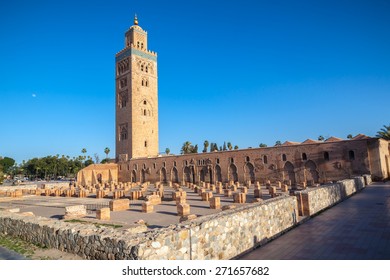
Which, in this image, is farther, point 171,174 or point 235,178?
point 171,174

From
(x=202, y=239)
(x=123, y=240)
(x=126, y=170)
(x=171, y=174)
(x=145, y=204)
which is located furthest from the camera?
(x=126, y=170)

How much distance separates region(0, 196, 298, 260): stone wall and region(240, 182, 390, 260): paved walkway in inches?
14.6

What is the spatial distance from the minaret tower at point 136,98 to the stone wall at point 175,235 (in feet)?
113

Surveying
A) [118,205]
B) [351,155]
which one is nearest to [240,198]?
[118,205]

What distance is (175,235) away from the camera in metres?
3.71

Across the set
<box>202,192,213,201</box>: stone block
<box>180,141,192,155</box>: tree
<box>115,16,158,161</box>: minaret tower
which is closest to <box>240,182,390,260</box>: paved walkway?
<box>202,192,213,201</box>: stone block

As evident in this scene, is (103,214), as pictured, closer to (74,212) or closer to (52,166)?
(74,212)

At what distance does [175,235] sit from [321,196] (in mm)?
7534

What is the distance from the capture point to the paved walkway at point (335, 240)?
4578 millimetres

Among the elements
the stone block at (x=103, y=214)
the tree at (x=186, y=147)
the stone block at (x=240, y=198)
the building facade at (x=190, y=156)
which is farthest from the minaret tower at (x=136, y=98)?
the stone block at (x=103, y=214)

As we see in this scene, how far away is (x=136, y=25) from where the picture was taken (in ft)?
147

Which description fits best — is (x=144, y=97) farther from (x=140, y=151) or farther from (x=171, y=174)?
(x=171, y=174)

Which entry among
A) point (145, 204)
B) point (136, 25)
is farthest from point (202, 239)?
point (136, 25)
